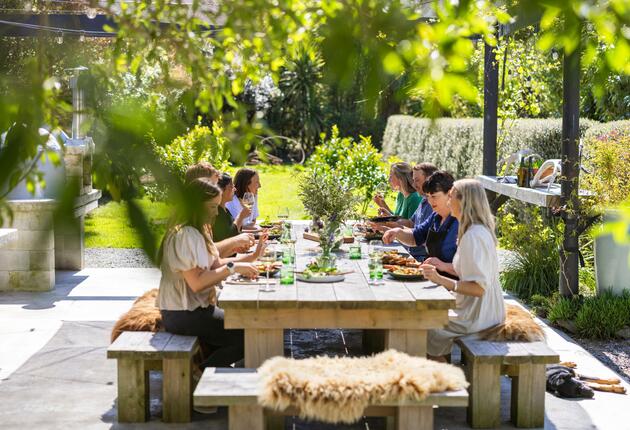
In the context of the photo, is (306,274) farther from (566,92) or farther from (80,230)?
(80,230)

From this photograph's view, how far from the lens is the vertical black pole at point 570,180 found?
6.74 metres

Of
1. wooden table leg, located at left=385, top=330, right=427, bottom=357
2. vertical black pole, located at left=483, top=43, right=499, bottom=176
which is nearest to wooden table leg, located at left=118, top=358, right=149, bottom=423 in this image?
wooden table leg, located at left=385, top=330, right=427, bottom=357

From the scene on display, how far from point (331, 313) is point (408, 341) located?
431 mm

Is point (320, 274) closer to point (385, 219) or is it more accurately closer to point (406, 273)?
point (406, 273)

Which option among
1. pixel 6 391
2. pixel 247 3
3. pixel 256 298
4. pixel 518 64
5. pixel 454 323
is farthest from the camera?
pixel 518 64

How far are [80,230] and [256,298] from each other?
3.15 meters

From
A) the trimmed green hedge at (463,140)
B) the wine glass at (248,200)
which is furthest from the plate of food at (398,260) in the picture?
the trimmed green hedge at (463,140)

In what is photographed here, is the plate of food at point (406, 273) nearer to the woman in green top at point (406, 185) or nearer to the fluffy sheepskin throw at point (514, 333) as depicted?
the fluffy sheepskin throw at point (514, 333)

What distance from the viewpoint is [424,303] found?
4.32m

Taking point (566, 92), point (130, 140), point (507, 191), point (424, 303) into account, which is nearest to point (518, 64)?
point (507, 191)

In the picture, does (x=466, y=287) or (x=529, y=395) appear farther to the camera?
(x=466, y=287)

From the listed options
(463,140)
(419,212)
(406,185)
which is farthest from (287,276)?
(463,140)

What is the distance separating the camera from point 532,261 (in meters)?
8.19

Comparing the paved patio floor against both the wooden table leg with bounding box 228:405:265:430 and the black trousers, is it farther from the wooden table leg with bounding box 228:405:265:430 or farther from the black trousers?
the wooden table leg with bounding box 228:405:265:430
